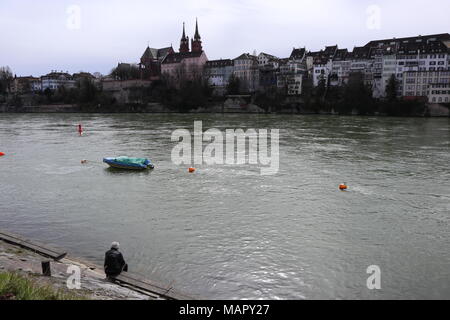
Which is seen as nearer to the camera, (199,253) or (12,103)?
(199,253)

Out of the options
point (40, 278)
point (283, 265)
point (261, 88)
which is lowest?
point (283, 265)

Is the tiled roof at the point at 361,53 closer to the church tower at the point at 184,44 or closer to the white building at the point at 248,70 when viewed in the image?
the white building at the point at 248,70

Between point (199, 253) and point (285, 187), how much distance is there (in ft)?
25.1

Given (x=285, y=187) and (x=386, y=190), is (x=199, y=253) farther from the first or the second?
(x=386, y=190)

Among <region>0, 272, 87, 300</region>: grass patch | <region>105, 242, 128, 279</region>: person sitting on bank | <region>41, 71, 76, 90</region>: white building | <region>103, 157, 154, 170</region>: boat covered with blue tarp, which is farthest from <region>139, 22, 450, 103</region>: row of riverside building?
<region>0, 272, 87, 300</region>: grass patch

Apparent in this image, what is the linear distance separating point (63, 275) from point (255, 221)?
6.35m

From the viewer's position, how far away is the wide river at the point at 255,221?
8852mm

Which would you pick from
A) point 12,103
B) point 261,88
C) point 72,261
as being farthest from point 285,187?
point 12,103

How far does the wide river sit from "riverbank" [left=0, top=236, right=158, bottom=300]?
1.05m

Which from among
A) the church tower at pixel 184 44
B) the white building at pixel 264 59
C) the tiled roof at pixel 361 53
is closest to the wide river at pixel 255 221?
the tiled roof at pixel 361 53

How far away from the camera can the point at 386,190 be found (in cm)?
1642

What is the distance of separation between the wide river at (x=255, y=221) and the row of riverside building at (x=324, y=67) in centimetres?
6401
